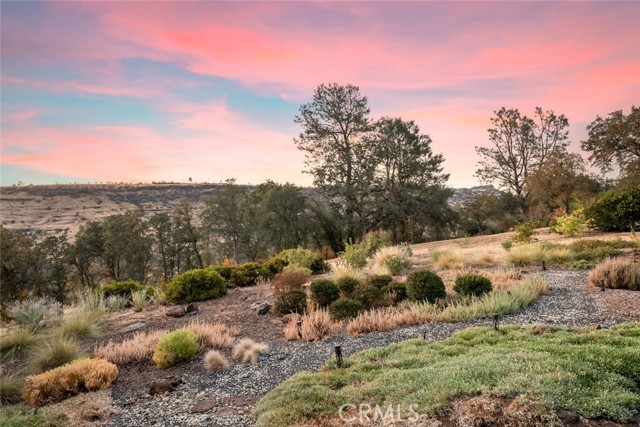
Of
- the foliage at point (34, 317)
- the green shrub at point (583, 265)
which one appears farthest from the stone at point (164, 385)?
the green shrub at point (583, 265)

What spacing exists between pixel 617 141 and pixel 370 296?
2110 cm

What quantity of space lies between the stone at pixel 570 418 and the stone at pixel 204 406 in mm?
3943

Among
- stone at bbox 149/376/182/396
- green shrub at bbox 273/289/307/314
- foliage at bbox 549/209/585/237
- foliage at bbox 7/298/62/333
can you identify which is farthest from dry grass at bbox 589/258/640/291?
foliage at bbox 7/298/62/333

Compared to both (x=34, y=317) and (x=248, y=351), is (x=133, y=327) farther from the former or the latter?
(x=248, y=351)

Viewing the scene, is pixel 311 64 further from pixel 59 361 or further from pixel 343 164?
pixel 343 164

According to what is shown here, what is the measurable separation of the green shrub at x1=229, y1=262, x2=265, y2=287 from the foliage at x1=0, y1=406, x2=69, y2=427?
9820 millimetres

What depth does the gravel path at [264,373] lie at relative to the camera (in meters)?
4.83

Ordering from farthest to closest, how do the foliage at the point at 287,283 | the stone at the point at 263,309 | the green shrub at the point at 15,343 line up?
the foliage at the point at 287,283 < the stone at the point at 263,309 < the green shrub at the point at 15,343

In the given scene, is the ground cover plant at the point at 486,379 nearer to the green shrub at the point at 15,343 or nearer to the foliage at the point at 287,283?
the foliage at the point at 287,283

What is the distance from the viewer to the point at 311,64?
1036 cm

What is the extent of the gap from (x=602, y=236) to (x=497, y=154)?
22499 mm

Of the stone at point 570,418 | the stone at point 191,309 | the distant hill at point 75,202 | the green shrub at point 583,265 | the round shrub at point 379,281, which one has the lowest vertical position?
the stone at point 191,309

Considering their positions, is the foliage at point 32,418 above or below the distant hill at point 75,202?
below

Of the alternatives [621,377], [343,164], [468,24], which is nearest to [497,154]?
[343,164]
